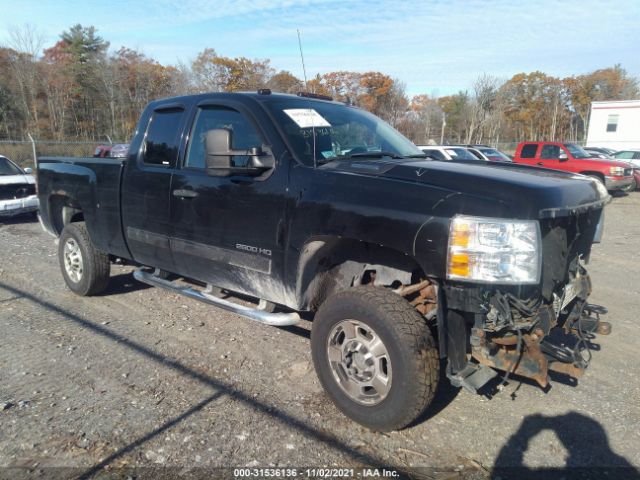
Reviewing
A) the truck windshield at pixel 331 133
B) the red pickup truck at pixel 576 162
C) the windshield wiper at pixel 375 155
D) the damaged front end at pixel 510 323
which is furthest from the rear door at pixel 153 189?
the red pickup truck at pixel 576 162

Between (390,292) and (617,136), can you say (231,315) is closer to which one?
(390,292)

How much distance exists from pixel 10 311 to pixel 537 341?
5.03 metres

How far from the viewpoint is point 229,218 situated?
3.85 m

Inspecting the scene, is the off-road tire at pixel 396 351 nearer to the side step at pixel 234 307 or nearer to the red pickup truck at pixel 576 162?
the side step at pixel 234 307

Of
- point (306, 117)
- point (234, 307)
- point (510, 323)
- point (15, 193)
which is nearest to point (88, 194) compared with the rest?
point (234, 307)

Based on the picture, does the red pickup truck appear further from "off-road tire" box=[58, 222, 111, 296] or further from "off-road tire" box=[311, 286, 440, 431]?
"off-road tire" box=[311, 286, 440, 431]

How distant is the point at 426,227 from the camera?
2.77 m

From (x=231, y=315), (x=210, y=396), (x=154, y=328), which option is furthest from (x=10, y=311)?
(x=210, y=396)

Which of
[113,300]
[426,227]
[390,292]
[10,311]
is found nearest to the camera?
[426,227]

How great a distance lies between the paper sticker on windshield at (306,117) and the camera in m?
3.79

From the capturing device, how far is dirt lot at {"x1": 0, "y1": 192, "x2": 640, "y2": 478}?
2.89m

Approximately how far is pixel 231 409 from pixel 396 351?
124 cm

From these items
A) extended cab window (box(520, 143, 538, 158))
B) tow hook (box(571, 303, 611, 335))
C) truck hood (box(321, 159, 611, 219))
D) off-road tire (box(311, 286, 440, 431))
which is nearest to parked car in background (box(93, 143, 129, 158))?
extended cab window (box(520, 143, 538, 158))

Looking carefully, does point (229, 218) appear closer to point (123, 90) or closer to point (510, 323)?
point (510, 323)
